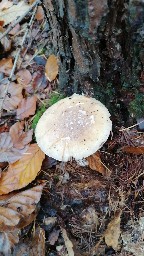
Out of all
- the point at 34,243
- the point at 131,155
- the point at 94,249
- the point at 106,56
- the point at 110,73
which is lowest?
the point at 94,249

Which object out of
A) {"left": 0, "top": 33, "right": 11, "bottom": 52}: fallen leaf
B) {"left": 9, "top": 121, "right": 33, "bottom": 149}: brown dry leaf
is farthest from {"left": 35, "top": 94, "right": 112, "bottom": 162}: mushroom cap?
{"left": 0, "top": 33, "right": 11, "bottom": 52}: fallen leaf

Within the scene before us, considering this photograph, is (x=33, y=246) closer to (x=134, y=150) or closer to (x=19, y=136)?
(x=19, y=136)

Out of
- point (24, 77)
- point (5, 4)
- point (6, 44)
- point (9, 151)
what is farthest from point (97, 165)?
point (5, 4)

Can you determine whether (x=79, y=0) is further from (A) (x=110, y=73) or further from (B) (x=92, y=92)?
(B) (x=92, y=92)

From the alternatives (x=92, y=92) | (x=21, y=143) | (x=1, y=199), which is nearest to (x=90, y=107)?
(x=92, y=92)

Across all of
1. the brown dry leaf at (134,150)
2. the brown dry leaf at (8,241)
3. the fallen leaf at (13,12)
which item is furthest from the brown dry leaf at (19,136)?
the fallen leaf at (13,12)
